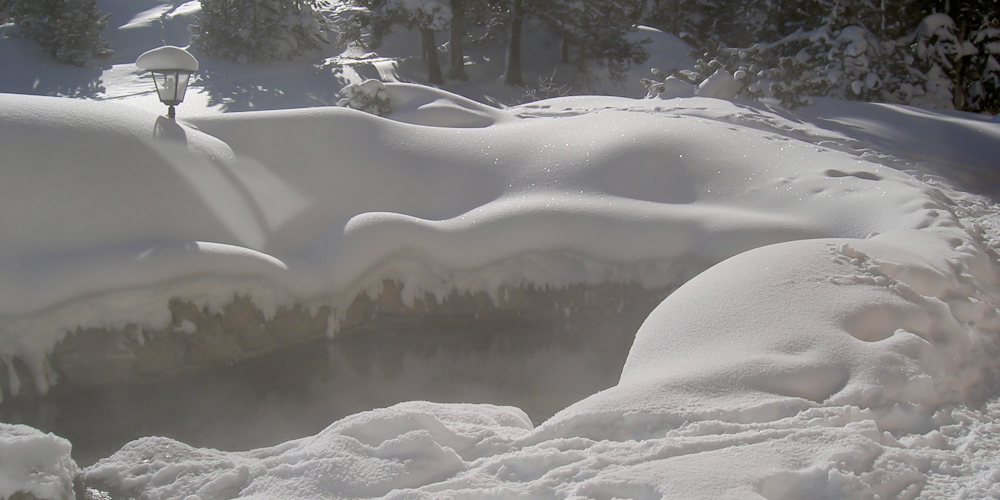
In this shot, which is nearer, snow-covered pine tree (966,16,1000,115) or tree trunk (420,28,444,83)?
snow-covered pine tree (966,16,1000,115)

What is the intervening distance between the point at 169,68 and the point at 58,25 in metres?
12.5

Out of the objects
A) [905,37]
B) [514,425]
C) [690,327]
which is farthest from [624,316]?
[905,37]

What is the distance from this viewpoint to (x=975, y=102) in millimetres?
12172

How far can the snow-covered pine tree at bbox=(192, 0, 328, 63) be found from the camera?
16.1m

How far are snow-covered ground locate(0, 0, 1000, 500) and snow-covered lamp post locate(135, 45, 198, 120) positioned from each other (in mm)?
253

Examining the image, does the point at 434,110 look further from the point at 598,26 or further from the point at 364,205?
the point at 598,26

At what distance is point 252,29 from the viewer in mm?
16188

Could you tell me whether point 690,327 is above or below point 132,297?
above

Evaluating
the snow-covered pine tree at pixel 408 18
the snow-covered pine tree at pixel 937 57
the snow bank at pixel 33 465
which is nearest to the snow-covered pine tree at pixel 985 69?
the snow-covered pine tree at pixel 937 57

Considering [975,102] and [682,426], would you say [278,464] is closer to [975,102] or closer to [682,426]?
[682,426]

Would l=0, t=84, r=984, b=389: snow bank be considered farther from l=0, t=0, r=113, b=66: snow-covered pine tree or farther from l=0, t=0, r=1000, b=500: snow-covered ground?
l=0, t=0, r=113, b=66: snow-covered pine tree

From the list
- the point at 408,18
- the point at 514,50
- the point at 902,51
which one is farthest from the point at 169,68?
the point at 514,50

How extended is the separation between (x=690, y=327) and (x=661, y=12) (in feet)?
64.1

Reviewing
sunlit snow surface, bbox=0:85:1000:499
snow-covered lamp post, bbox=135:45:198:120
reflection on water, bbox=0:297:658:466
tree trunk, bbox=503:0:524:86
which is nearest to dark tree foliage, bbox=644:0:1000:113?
sunlit snow surface, bbox=0:85:1000:499
